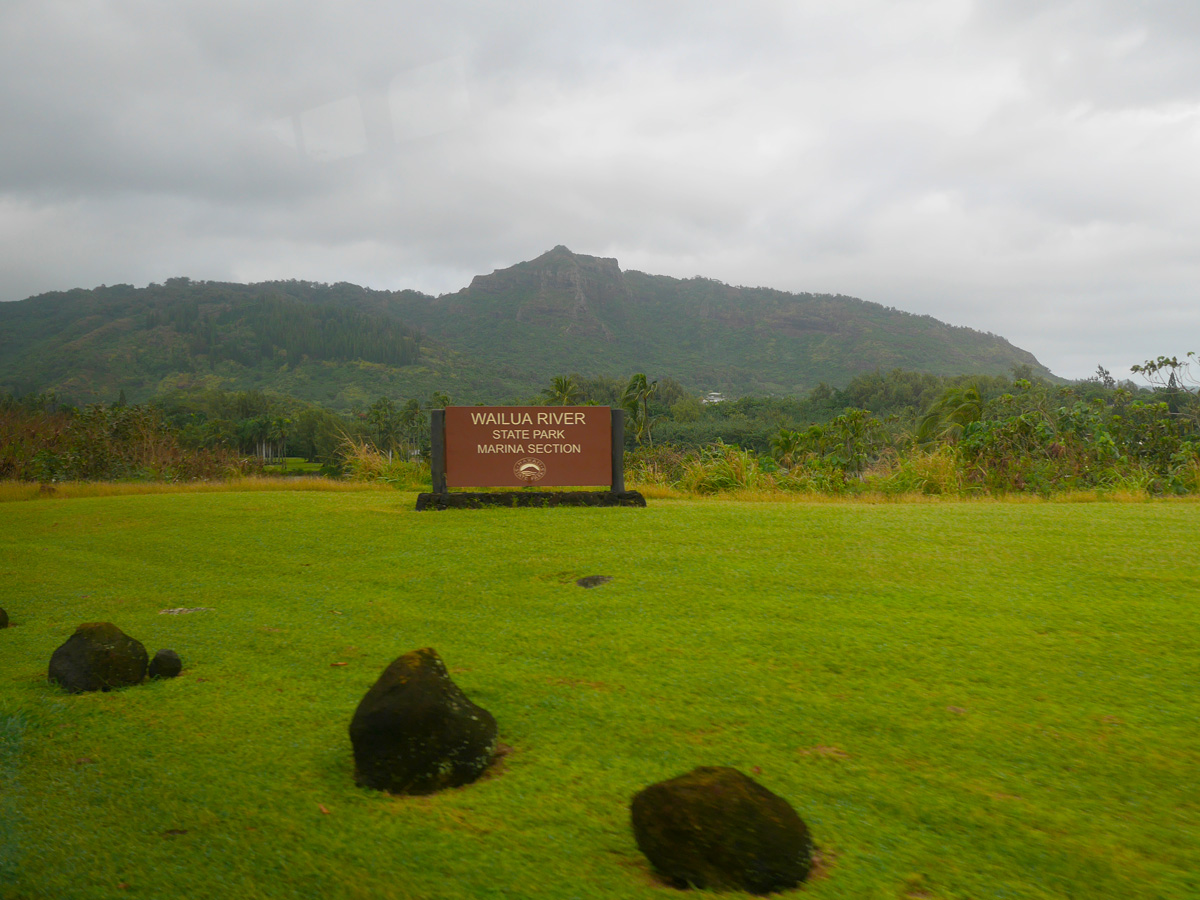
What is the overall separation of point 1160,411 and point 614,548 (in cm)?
1120

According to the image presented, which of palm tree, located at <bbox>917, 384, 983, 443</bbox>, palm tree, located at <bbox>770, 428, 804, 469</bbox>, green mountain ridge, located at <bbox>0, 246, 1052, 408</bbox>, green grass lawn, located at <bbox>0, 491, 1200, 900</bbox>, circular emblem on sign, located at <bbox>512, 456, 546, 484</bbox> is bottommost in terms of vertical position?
green grass lawn, located at <bbox>0, 491, 1200, 900</bbox>

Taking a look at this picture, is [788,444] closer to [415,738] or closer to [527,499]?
[527,499]

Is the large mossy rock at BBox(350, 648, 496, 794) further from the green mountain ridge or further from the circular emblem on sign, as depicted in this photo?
the green mountain ridge

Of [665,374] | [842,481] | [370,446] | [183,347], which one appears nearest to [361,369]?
[183,347]

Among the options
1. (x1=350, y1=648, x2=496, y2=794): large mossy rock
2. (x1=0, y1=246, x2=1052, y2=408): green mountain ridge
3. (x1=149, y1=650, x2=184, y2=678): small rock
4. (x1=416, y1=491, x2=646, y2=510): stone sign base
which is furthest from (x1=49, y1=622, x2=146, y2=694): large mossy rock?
(x1=0, y1=246, x2=1052, y2=408): green mountain ridge

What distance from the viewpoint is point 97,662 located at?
11.2 ft

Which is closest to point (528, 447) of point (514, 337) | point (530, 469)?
point (530, 469)

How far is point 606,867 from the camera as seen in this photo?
200cm

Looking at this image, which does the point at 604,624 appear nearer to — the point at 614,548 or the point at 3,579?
the point at 614,548

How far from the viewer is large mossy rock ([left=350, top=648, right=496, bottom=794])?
2471mm

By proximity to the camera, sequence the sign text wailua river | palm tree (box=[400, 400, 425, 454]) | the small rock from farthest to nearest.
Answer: palm tree (box=[400, 400, 425, 454]) → the sign text wailua river → the small rock

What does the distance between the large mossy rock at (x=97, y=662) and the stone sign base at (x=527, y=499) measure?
6084 mm

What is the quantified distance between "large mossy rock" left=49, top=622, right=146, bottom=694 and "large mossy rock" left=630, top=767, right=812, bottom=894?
105 inches

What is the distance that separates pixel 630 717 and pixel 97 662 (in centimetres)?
241
